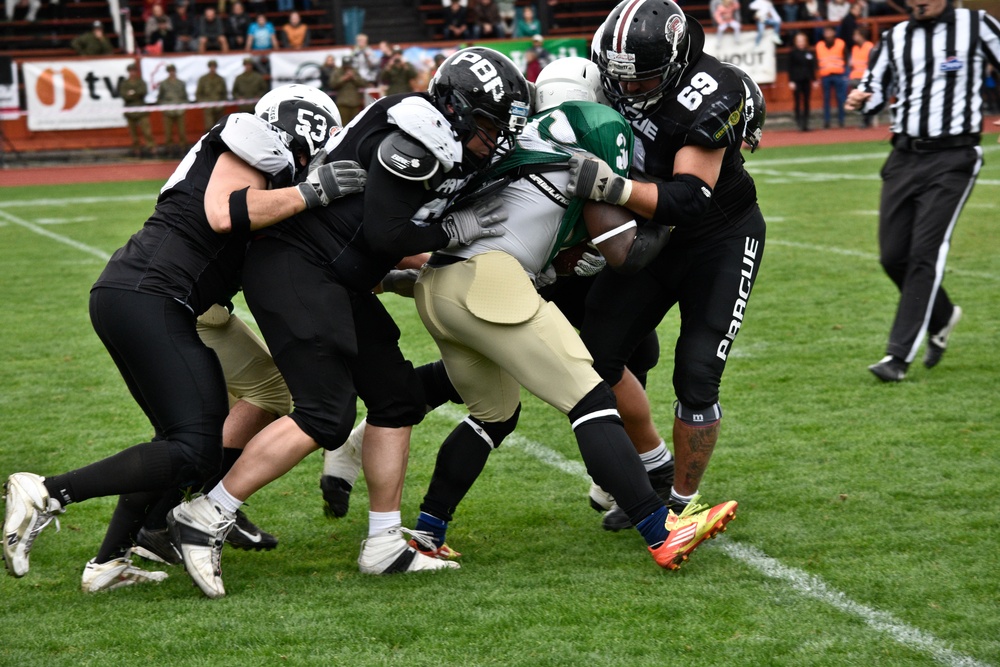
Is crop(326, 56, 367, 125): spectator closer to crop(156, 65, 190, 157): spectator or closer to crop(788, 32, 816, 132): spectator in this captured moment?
crop(156, 65, 190, 157): spectator

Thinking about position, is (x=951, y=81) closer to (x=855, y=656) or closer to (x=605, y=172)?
(x=605, y=172)

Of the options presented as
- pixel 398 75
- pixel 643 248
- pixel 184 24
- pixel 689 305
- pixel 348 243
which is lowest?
pixel 398 75

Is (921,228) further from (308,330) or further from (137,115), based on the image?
(137,115)

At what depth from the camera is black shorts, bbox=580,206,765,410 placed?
3.97m

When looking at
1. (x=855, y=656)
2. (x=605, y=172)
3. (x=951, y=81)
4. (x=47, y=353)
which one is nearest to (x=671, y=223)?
(x=605, y=172)

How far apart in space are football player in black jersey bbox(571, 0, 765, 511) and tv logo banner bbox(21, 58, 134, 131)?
1796cm

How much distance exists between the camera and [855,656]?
297 cm

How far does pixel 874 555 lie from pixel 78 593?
2478 millimetres

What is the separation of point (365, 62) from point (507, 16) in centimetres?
432

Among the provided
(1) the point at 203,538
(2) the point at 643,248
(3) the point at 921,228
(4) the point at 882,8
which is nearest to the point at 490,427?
(2) the point at 643,248

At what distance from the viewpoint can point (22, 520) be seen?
339 centimetres

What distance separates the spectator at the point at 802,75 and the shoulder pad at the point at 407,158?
728 inches

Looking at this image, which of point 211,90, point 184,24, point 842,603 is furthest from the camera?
point 184,24

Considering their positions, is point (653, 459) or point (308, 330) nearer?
point (308, 330)
